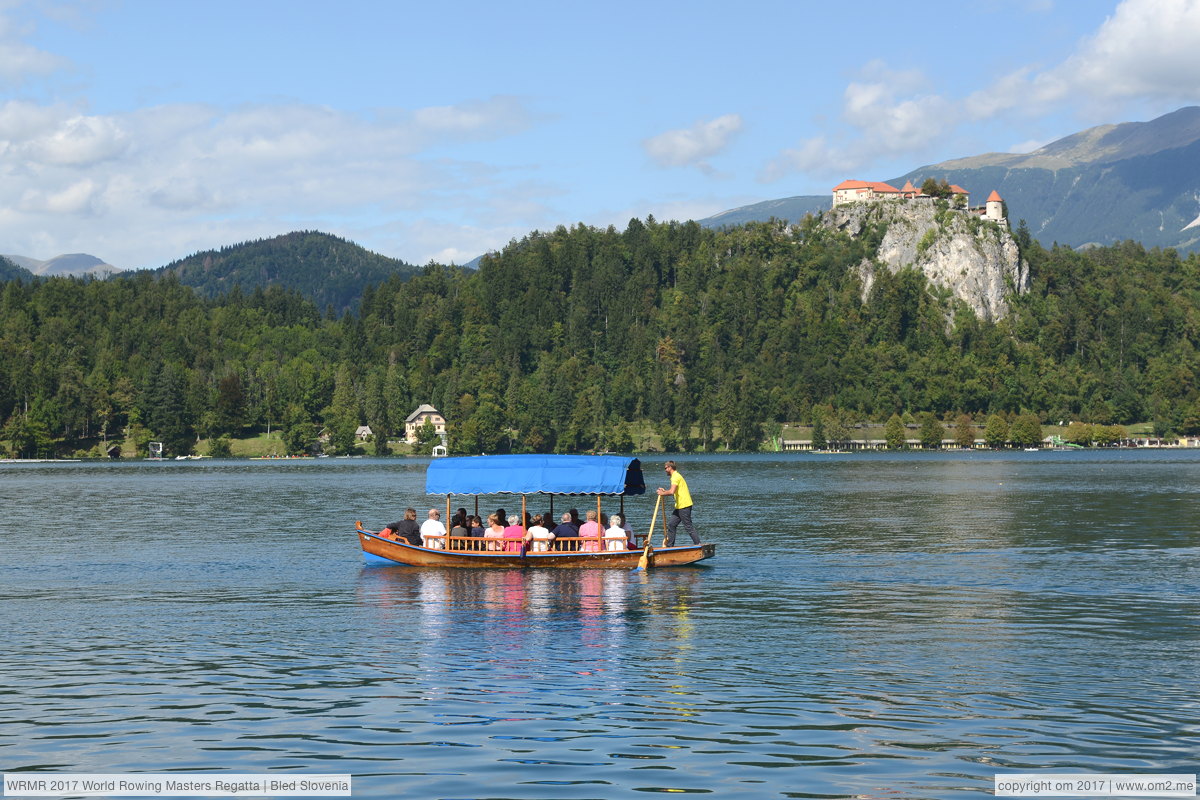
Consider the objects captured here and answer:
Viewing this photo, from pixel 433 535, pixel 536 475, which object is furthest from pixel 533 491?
pixel 433 535

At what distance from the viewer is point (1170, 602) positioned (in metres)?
43.8

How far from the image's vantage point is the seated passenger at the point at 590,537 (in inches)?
2180

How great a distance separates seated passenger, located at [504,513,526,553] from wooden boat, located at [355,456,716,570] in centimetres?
13

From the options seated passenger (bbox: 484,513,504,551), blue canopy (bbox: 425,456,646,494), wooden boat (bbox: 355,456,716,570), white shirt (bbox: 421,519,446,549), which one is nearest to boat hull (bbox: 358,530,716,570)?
wooden boat (bbox: 355,456,716,570)

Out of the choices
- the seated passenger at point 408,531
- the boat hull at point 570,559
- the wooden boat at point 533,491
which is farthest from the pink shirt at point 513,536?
the seated passenger at point 408,531

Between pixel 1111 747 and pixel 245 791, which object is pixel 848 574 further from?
pixel 245 791

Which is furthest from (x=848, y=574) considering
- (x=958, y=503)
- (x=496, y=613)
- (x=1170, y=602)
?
(x=958, y=503)

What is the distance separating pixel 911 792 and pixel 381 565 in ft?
132

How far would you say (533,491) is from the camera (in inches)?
2149

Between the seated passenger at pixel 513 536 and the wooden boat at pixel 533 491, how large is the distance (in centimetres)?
13

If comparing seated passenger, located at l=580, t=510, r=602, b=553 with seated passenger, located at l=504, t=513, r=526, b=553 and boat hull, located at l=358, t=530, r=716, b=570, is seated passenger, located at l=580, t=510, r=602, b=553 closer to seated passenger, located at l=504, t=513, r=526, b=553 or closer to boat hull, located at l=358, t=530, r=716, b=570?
boat hull, located at l=358, t=530, r=716, b=570

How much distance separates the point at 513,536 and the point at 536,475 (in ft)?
9.67

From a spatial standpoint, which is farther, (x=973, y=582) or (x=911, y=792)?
(x=973, y=582)

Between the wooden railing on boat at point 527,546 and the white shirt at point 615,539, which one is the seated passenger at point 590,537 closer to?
the wooden railing on boat at point 527,546
